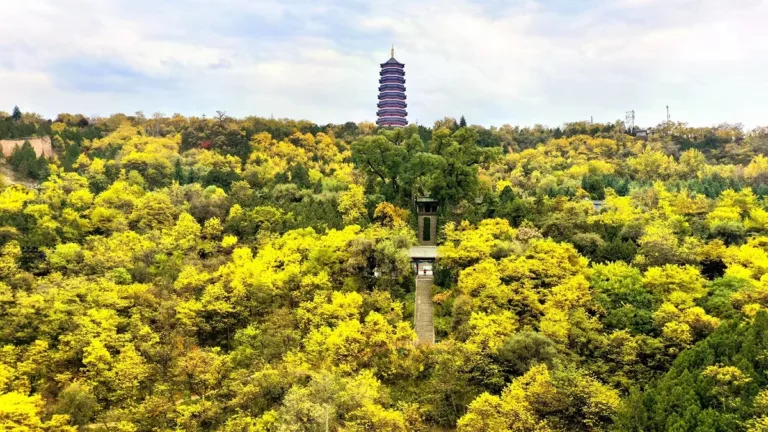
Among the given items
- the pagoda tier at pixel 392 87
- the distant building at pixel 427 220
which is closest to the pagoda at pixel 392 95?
the pagoda tier at pixel 392 87

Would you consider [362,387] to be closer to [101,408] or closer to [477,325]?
[477,325]

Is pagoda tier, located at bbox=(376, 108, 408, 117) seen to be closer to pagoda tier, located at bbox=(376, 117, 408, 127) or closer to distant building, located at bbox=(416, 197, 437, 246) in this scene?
pagoda tier, located at bbox=(376, 117, 408, 127)

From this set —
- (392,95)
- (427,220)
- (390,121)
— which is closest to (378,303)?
(427,220)

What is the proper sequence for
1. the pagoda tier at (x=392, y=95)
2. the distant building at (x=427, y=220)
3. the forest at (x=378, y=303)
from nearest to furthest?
the forest at (x=378, y=303) < the distant building at (x=427, y=220) < the pagoda tier at (x=392, y=95)

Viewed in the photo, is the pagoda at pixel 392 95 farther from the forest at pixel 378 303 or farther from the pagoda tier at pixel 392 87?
the forest at pixel 378 303

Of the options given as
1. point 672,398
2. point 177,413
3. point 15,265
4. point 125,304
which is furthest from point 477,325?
point 15,265

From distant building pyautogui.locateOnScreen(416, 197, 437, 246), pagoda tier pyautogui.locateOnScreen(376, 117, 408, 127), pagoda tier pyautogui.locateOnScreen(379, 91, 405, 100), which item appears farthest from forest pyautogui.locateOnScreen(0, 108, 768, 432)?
pagoda tier pyautogui.locateOnScreen(379, 91, 405, 100)
